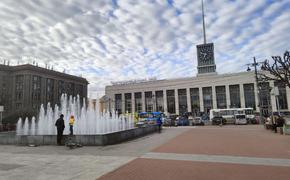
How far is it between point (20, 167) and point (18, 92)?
70696mm

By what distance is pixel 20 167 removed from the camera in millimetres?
7762

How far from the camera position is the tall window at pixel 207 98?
71812mm

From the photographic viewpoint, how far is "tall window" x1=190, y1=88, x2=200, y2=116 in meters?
73.0

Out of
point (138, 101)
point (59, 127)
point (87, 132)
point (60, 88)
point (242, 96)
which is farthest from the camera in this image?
point (138, 101)

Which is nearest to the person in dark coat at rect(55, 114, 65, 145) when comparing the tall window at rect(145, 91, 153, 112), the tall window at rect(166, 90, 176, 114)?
the tall window at rect(166, 90, 176, 114)

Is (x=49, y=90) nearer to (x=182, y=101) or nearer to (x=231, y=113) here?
(x=182, y=101)

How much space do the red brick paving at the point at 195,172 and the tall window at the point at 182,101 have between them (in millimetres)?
68048

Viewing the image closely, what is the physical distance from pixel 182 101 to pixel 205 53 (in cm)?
2371

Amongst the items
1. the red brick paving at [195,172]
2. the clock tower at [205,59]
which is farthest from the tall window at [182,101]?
the red brick paving at [195,172]

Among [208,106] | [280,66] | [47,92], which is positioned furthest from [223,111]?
[47,92]

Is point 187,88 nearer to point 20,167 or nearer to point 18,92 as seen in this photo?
point 18,92

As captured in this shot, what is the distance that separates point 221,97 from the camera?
233 ft

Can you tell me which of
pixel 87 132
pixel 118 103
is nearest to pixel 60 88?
pixel 118 103

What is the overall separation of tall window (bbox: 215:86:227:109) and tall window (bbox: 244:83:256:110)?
6.35 metres
